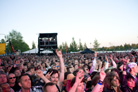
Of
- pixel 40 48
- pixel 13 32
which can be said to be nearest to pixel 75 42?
pixel 13 32

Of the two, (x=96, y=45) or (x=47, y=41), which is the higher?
(x=47, y=41)

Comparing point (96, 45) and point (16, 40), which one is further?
point (16, 40)

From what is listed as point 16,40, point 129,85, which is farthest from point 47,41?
point 16,40

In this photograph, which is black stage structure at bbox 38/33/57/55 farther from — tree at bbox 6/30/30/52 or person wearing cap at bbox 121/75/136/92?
tree at bbox 6/30/30/52

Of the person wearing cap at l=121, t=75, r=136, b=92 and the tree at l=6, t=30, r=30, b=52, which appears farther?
the tree at l=6, t=30, r=30, b=52

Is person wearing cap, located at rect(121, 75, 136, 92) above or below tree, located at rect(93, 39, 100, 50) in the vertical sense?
below

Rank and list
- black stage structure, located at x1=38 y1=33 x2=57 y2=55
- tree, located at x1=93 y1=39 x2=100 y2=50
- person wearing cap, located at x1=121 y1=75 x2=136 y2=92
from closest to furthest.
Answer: person wearing cap, located at x1=121 y1=75 x2=136 y2=92
black stage structure, located at x1=38 y1=33 x2=57 y2=55
tree, located at x1=93 y1=39 x2=100 y2=50

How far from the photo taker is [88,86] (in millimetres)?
3570

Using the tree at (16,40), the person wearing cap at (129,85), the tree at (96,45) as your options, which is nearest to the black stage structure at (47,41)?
the person wearing cap at (129,85)

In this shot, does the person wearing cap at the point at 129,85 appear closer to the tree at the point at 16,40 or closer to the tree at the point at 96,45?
the tree at the point at 96,45

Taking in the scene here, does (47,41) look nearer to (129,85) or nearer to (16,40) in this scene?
(129,85)

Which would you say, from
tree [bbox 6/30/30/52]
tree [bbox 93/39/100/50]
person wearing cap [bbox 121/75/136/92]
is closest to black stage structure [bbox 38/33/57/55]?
person wearing cap [bbox 121/75/136/92]

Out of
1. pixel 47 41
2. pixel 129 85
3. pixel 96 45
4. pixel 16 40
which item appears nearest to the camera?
pixel 129 85

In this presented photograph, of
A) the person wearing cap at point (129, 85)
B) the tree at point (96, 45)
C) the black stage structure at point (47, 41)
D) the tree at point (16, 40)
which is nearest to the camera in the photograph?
the person wearing cap at point (129, 85)
